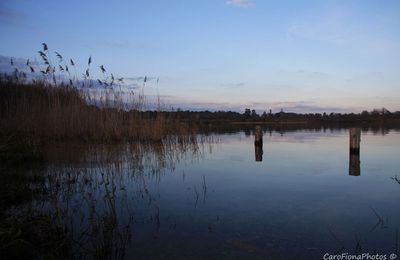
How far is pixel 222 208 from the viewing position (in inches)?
152

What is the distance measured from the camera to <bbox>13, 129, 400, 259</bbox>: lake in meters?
2.73

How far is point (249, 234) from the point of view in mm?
3000

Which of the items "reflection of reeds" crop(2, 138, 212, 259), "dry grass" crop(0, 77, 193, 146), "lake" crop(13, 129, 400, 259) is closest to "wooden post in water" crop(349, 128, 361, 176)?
"lake" crop(13, 129, 400, 259)

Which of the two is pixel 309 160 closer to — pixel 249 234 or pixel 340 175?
pixel 340 175

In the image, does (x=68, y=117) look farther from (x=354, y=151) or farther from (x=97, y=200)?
(x=354, y=151)

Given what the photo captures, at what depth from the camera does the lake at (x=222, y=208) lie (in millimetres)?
2729

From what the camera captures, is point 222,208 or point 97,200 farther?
point 97,200

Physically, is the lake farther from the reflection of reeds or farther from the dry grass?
the dry grass

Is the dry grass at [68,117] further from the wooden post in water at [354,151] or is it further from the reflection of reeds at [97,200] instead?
the wooden post in water at [354,151]

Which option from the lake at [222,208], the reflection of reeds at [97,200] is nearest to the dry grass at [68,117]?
the reflection of reeds at [97,200]

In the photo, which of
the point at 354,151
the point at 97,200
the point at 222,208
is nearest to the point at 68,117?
the point at 97,200

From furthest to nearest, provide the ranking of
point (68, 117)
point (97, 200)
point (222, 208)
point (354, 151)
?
point (68, 117)
point (354, 151)
point (97, 200)
point (222, 208)

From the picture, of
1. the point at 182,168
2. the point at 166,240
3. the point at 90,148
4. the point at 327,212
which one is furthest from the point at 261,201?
the point at 90,148

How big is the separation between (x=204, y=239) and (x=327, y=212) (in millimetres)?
1536
